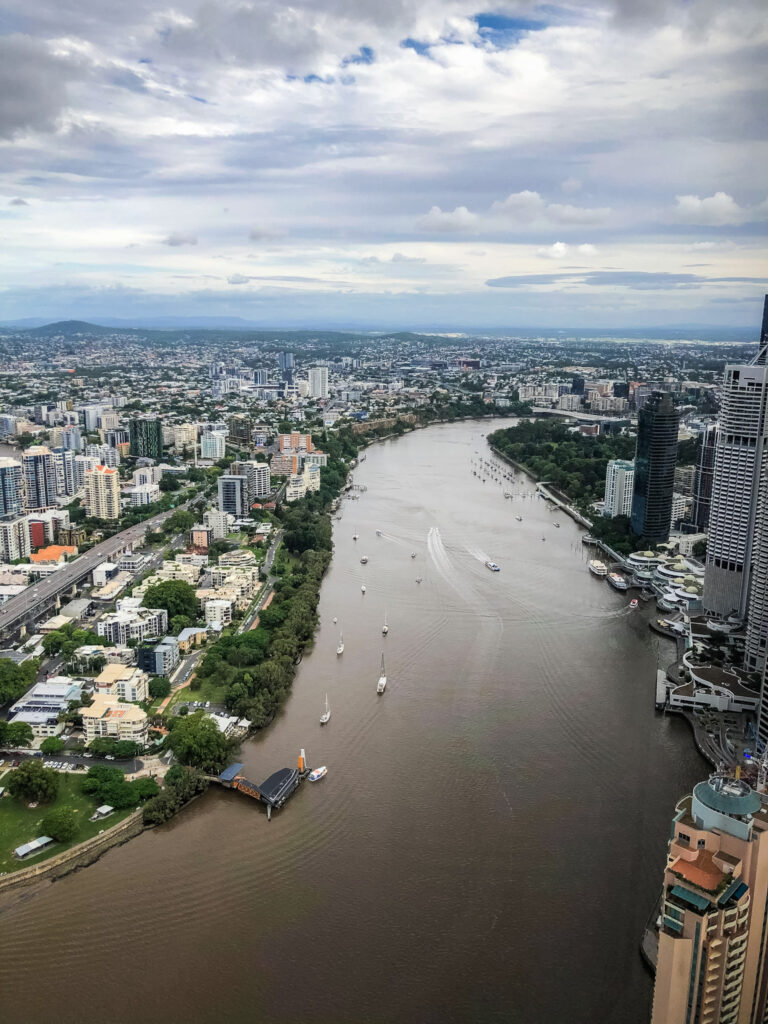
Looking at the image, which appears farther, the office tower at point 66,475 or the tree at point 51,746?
the office tower at point 66,475

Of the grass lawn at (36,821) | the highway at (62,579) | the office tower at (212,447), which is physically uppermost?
the office tower at (212,447)

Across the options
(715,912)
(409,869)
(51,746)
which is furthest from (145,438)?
(715,912)

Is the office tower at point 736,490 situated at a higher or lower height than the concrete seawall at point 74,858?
higher

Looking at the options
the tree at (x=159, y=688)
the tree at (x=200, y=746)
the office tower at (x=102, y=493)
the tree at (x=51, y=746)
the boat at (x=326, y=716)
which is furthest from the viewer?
the office tower at (x=102, y=493)

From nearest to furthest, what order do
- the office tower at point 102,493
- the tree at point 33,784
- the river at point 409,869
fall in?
the river at point 409,869
the tree at point 33,784
the office tower at point 102,493

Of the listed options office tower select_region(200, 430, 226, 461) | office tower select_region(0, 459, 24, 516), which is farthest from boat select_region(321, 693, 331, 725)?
office tower select_region(200, 430, 226, 461)

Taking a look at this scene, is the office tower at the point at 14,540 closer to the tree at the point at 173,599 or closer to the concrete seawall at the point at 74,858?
the tree at the point at 173,599

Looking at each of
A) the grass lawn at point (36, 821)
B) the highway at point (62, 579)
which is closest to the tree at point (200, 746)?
the grass lawn at point (36, 821)

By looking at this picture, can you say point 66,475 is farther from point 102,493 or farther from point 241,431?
point 241,431
